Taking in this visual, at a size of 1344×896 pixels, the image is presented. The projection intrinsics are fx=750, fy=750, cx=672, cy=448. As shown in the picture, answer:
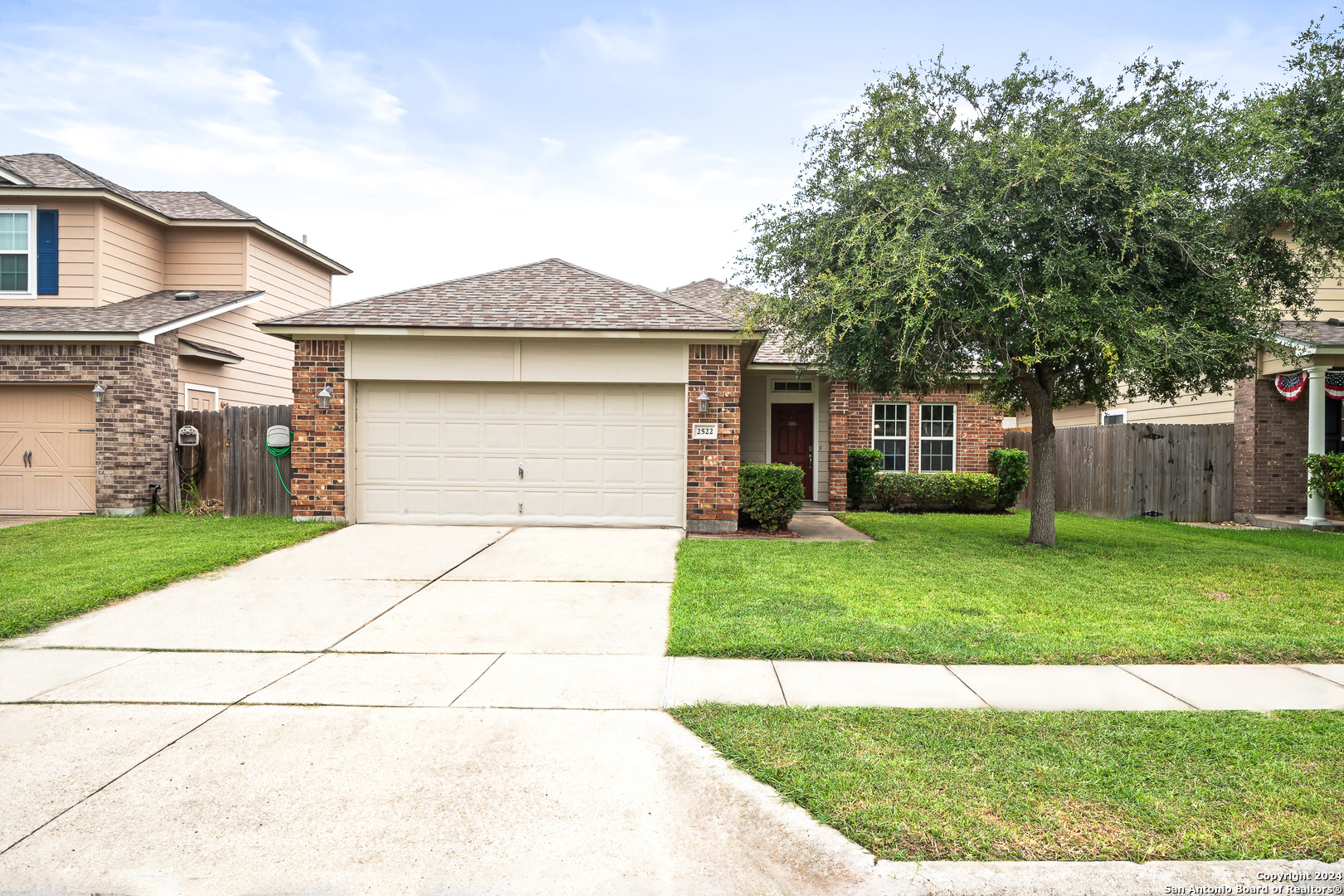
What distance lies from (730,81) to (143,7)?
33.2 feet

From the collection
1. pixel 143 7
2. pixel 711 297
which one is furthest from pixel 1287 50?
pixel 143 7

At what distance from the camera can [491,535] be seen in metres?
10.9

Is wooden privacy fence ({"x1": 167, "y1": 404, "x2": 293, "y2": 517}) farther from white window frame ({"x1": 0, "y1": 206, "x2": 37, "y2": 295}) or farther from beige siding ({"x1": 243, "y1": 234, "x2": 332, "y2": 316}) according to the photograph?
white window frame ({"x1": 0, "y1": 206, "x2": 37, "y2": 295})

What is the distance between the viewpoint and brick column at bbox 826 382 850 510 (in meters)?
16.2

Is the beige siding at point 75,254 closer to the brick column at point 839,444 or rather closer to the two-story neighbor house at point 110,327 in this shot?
the two-story neighbor house at point 110,327

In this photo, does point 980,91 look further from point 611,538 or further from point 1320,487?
point 1320,487

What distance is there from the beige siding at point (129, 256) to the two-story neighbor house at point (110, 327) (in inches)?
1.3

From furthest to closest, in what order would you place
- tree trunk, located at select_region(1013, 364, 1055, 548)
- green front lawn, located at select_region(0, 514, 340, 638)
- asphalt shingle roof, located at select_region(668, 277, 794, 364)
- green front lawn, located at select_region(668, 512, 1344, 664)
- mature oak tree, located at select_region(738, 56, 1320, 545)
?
asphalt shingle roof, located at select_region(668, 277, 794, 364) < tree trunk, located at select_region(1013, 364, 1055, 548) < mature oak tree, located at select_region(738, 56, 1320, 545) < green front lawn, located at select_region(0, 514, 340, 638) < green front lawn, located at select_region(668, 512, 1344, 664)

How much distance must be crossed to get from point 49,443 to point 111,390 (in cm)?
162

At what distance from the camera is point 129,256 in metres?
15.4

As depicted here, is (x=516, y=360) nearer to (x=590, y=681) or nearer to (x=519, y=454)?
(x=519, y=454)

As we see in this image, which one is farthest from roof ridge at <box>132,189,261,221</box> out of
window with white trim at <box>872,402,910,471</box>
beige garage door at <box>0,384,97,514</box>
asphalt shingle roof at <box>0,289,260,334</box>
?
window with white trim at <box>872,402,910,471</box>

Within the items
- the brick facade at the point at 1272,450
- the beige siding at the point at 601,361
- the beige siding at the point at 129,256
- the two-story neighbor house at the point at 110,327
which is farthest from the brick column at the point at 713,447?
the beige siding at the point at 129,256

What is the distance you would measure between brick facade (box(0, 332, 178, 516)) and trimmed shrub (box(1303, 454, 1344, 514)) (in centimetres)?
2055
